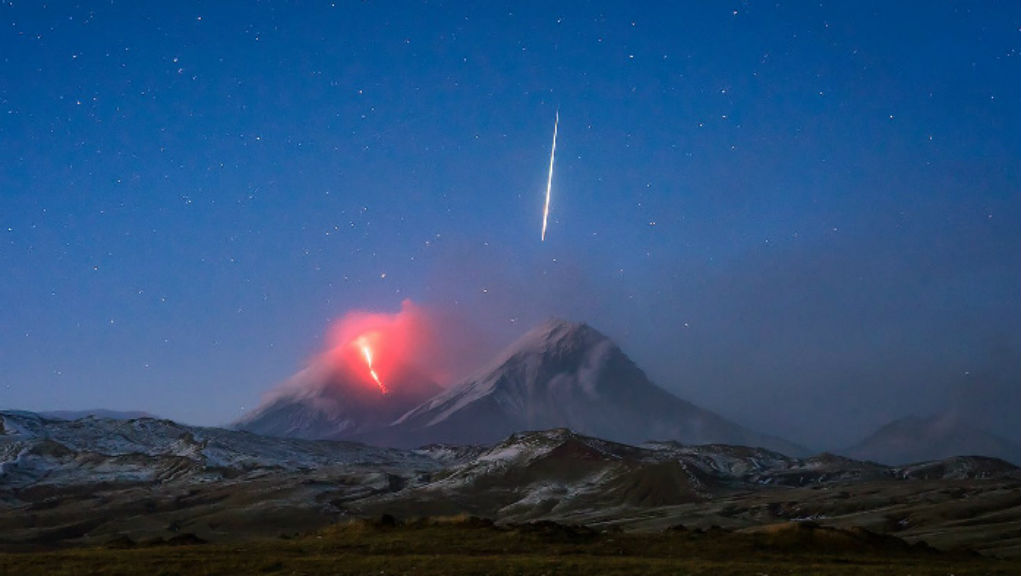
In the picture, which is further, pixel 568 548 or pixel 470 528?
pixel 470 528

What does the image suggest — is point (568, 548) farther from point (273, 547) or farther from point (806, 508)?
point (806, 508)

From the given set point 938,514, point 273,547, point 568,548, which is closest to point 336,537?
point 273,547

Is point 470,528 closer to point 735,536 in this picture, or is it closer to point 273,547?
point 273,547

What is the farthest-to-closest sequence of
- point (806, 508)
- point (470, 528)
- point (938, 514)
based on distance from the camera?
1. point (806, 508)
2. point (938, 514)
3. point (470, 528)

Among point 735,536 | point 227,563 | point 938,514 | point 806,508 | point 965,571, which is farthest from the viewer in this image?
point 806,508

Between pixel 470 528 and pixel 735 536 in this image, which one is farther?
pixel 470 528

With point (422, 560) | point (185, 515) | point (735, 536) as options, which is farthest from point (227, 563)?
point (185, 515)
